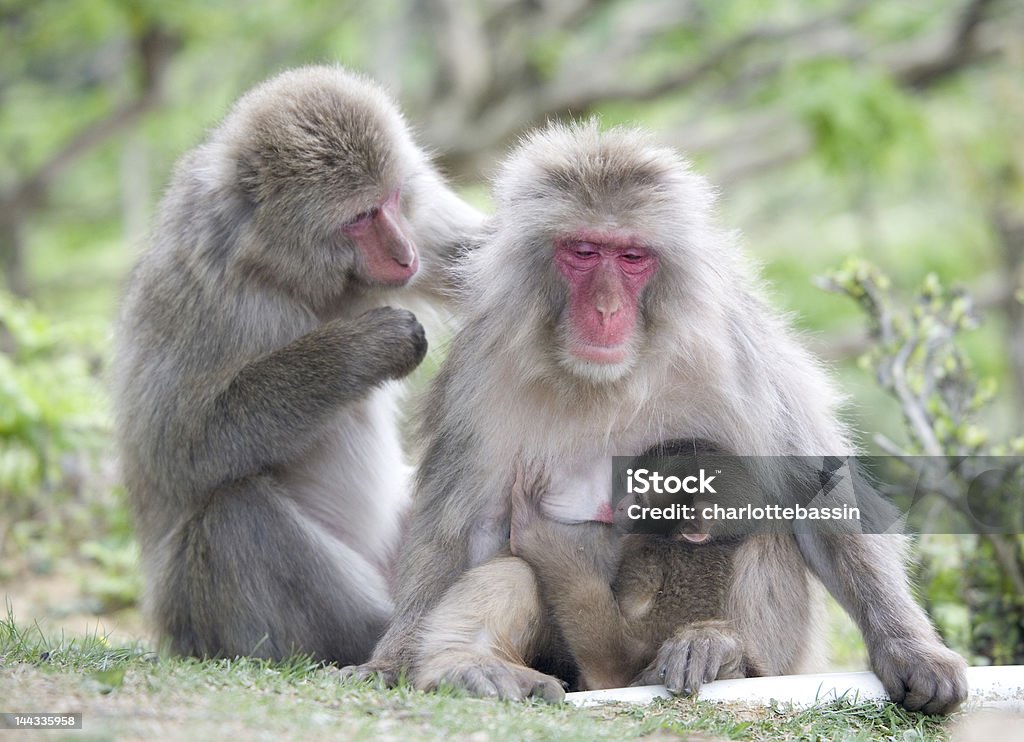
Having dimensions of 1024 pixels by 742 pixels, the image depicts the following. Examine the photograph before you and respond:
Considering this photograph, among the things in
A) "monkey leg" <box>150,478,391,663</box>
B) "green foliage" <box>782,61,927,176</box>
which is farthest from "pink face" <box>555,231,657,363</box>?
"green foliage" <box>782,61,927,176</box>

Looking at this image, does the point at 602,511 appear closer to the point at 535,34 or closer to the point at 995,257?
the point at 535,34

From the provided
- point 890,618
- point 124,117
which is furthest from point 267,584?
point 124,117

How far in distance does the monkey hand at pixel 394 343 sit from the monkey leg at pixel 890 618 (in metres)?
1.56

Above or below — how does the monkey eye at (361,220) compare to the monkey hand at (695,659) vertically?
above

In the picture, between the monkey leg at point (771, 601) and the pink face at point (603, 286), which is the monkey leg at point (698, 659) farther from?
the pink face at point (603, 286)

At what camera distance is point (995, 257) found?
13.6 meters

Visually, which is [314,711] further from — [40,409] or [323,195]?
[40,409]

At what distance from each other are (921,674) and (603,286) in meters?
1.59

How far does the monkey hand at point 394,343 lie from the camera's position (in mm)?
4609

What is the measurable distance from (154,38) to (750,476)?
861 cm

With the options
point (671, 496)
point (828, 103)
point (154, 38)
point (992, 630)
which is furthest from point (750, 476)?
point (154, 38)

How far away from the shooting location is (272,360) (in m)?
4.77

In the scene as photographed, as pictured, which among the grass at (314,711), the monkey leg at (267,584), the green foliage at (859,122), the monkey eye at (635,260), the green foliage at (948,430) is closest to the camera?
the grass at (314,711)

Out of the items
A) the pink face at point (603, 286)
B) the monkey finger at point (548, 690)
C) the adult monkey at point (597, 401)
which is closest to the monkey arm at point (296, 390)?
the adult monkey at point (597, 401)
